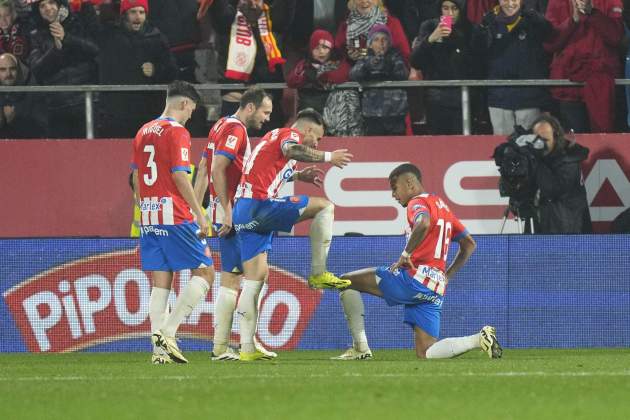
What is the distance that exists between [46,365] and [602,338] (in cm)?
566

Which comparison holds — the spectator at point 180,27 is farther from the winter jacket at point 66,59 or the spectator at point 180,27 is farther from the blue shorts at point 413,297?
the blue shorts at point 413,297

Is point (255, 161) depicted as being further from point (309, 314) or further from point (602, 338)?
point (602, 338)

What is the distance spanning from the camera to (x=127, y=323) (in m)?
14.1

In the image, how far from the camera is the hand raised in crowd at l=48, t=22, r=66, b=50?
15.4 metres

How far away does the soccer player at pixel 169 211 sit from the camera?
444 inches

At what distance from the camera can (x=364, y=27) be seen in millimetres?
15125

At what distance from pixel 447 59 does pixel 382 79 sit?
764 mm

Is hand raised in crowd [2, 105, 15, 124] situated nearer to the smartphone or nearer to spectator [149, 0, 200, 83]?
spectator [149, 0, 200, 83]

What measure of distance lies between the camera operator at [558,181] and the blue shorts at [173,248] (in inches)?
177

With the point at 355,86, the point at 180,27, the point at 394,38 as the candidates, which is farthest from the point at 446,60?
the point at 180,27

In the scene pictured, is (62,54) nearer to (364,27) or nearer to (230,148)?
(364,27)

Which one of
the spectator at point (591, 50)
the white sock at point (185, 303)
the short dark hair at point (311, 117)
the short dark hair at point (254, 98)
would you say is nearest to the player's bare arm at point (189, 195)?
the white sock at point (185, 303)

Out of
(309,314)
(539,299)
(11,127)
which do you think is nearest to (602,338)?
(539,299)

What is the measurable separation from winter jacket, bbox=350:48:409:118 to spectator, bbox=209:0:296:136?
2.96 feet
